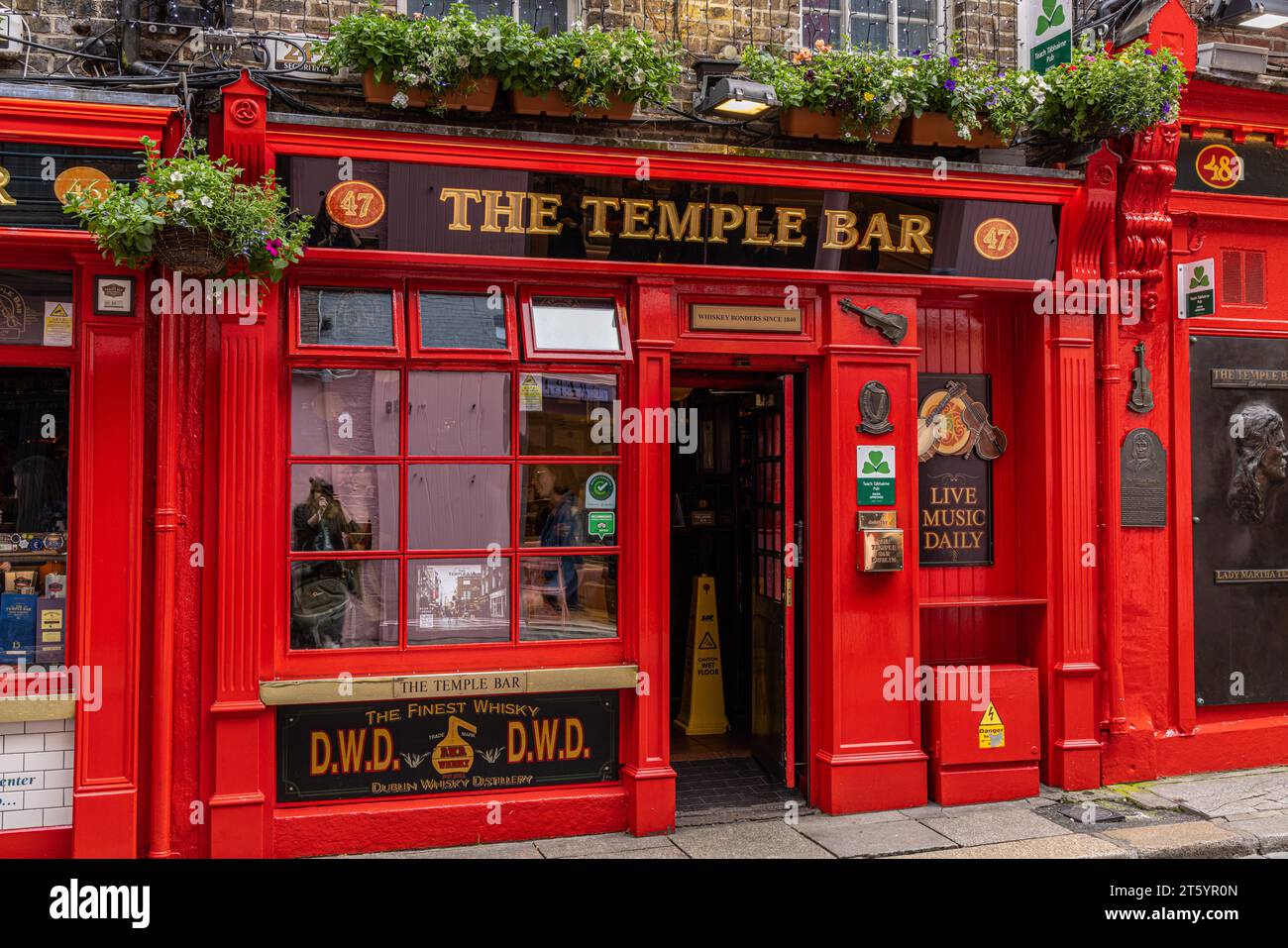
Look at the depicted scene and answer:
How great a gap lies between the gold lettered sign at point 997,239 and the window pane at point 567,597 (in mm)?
3481

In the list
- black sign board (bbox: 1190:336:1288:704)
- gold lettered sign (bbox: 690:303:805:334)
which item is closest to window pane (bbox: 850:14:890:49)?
gold lettered sign (bbox: 690:303:805:334)

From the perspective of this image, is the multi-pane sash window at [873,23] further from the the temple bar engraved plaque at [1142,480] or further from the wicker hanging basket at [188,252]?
the wicker hanging basket at [188,252]

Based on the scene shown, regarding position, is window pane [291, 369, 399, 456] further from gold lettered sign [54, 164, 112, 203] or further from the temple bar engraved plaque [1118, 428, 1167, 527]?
the temple bar engraved plaque [1118, 428, 1167, 527]

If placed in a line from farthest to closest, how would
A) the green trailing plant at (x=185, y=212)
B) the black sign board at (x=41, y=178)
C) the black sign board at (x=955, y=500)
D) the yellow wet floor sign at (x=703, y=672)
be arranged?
the yellow wet floor sign at (x=703, y=672), the black sign board at (x=955, y=500), the black sign board at (x=41, y=178), the green trailing plant at (x=185, y=212)

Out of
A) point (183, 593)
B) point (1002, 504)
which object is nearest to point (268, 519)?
point (183, 593)

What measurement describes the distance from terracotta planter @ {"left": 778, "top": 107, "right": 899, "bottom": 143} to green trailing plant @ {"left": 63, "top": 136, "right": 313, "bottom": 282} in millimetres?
3473

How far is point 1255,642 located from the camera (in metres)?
8.60

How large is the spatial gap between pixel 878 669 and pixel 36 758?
5.34 meters

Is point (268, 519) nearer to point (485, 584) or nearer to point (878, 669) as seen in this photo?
point (485, 584)

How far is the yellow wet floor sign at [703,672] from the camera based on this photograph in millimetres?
9547

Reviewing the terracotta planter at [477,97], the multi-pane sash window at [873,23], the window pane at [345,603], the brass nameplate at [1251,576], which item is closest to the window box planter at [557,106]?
the terracotta planter at [477,97]

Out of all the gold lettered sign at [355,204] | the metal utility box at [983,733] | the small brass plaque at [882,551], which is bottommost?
the metal utility box at [983,733]

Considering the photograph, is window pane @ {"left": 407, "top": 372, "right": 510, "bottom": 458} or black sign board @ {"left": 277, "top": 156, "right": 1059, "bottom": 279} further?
window pane @ {"left": 407, "top": 372, "right": 510, "bottom": 458}

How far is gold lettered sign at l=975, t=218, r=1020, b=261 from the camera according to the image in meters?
7.91
